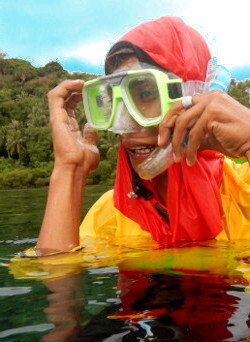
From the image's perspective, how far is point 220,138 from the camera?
1796 mm

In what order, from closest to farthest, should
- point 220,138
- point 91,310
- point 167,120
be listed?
point 91,310 → point 220,138 → point 167,120

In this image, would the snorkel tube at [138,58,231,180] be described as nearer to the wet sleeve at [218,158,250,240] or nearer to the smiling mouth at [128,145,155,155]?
the smiling mouth at [128,145,155,155]

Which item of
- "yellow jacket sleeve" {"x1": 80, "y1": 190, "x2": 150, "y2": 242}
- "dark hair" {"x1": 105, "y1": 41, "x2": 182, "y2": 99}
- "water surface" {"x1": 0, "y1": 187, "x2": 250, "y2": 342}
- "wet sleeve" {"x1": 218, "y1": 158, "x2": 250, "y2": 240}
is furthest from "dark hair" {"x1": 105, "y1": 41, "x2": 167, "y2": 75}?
"water surface" {"x1": 0, "y1": 187, "x2": 250, "y2": 342}

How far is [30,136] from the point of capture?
173ft

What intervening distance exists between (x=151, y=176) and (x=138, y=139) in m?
0.21

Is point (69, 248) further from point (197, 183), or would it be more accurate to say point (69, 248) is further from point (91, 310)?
point (91, 310)

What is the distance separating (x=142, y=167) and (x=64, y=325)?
1305mm

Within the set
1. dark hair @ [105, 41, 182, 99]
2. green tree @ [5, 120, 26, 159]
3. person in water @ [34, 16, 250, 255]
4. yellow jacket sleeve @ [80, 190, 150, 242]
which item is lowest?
yellow jacket sleeve @ [80, 190, 150, 242]

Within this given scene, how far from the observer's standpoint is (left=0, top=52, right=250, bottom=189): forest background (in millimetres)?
36562

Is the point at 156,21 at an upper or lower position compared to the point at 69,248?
upper

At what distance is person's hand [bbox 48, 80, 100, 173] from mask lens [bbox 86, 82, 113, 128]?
0.34 ft

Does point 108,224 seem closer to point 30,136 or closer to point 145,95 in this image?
point 145,95

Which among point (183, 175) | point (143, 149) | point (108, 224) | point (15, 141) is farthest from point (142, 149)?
point (15, 141)

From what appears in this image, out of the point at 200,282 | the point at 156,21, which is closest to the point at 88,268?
the point at 200,282
